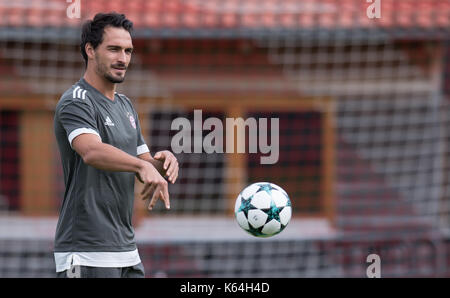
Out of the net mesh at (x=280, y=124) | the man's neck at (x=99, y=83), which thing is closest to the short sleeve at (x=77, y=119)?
the man's neck at (x=99, y=83)

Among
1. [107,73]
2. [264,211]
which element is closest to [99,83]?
[107,73]

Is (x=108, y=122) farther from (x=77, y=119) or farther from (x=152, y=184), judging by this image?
(x=152, y=184)

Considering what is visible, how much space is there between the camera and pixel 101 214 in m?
4.63

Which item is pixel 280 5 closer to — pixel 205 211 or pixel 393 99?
pixel 393 99

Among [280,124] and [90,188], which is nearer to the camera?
[90,188]

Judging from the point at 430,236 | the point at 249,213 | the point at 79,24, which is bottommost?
the point at 430,236

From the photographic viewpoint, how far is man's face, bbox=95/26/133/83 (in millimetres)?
4664

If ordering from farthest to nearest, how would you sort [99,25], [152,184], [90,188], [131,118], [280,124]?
[280,124] < [131,118] < [99,25] < [90,188] < [152,184]

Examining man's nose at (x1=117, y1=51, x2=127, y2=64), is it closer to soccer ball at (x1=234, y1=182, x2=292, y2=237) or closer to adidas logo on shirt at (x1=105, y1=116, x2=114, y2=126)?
adidas logo on shirt at (x1=105, y1=116, x2=114, y2=126)

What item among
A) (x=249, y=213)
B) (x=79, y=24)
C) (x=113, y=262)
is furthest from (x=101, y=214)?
(x=79, y=24)

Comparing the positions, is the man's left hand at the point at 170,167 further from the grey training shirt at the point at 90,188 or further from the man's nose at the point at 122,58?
the man's nose at the point at 122,58

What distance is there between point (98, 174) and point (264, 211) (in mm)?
1198

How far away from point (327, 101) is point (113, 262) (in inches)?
243

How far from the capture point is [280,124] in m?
10.7
